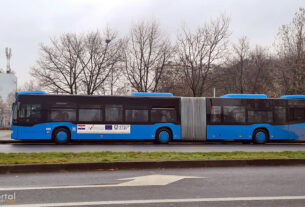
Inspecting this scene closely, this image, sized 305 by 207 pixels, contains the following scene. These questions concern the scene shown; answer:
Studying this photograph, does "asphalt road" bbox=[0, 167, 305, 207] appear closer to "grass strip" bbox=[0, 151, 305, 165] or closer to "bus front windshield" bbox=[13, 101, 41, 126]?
"grass strip" bbox=[0, 151, 305, 165]


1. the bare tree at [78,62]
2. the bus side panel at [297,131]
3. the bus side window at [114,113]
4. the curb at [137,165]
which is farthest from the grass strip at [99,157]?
the bare tree at [78,62]

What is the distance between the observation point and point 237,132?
750 inches

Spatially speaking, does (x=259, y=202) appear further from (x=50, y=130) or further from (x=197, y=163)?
(x=50, y=130)

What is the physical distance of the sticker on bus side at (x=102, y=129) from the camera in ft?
57.9

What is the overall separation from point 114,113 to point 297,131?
1169 centimetres

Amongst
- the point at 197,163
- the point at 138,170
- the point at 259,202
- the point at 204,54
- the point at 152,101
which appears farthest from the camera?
the point at 204,54

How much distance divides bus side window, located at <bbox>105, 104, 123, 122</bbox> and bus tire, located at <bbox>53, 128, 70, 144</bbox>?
2471mm

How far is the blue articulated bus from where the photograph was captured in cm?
1734

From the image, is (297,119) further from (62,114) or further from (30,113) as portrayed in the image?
(30,113)

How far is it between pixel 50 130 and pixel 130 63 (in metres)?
13.9

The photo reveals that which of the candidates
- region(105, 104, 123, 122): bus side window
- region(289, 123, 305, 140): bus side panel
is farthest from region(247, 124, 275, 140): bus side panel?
region(105, 104, 123, 122): bus side window

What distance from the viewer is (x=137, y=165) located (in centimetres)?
820

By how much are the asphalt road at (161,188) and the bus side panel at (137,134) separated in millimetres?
10186

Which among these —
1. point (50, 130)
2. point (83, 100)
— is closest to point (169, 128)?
point (83, 100)
